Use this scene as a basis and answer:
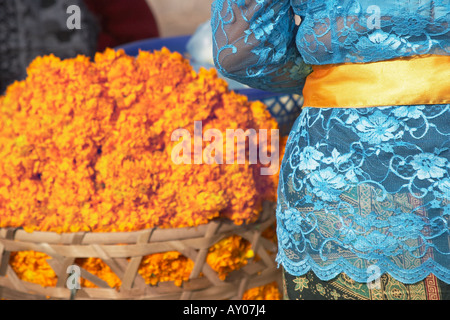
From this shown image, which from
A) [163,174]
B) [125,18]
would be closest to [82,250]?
[163,174]

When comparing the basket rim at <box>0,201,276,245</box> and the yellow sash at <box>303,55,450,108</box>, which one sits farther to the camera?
the basket rim at <box>0,201,276,245</box>

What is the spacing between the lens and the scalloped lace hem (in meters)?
0.70

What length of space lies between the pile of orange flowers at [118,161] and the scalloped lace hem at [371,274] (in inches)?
12.9

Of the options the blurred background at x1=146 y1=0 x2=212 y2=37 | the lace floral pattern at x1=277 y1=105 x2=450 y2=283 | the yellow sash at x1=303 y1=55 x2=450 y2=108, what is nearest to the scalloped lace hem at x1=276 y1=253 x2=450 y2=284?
the lace floral pattern at x1=277 y1=105 x2=450 y2=283

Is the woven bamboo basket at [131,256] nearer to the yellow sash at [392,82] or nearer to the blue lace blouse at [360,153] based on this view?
the blue lace blouse at [360,153]

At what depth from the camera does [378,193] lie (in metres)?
0.72

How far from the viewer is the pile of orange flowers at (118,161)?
3.46ft

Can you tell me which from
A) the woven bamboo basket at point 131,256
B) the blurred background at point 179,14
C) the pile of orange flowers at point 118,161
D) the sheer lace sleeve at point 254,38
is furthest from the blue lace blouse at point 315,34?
the blurred background at point 179,14

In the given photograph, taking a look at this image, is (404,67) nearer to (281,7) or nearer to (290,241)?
(281,7)

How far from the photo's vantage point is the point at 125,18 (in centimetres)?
220

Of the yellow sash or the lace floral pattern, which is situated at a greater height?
the yellow sash

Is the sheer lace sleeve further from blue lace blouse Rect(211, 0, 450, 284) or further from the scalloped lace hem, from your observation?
the scalloped lace hem

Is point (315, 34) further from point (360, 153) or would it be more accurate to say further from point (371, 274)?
point (371, 274)

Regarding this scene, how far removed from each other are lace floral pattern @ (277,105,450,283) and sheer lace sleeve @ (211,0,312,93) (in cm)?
13
